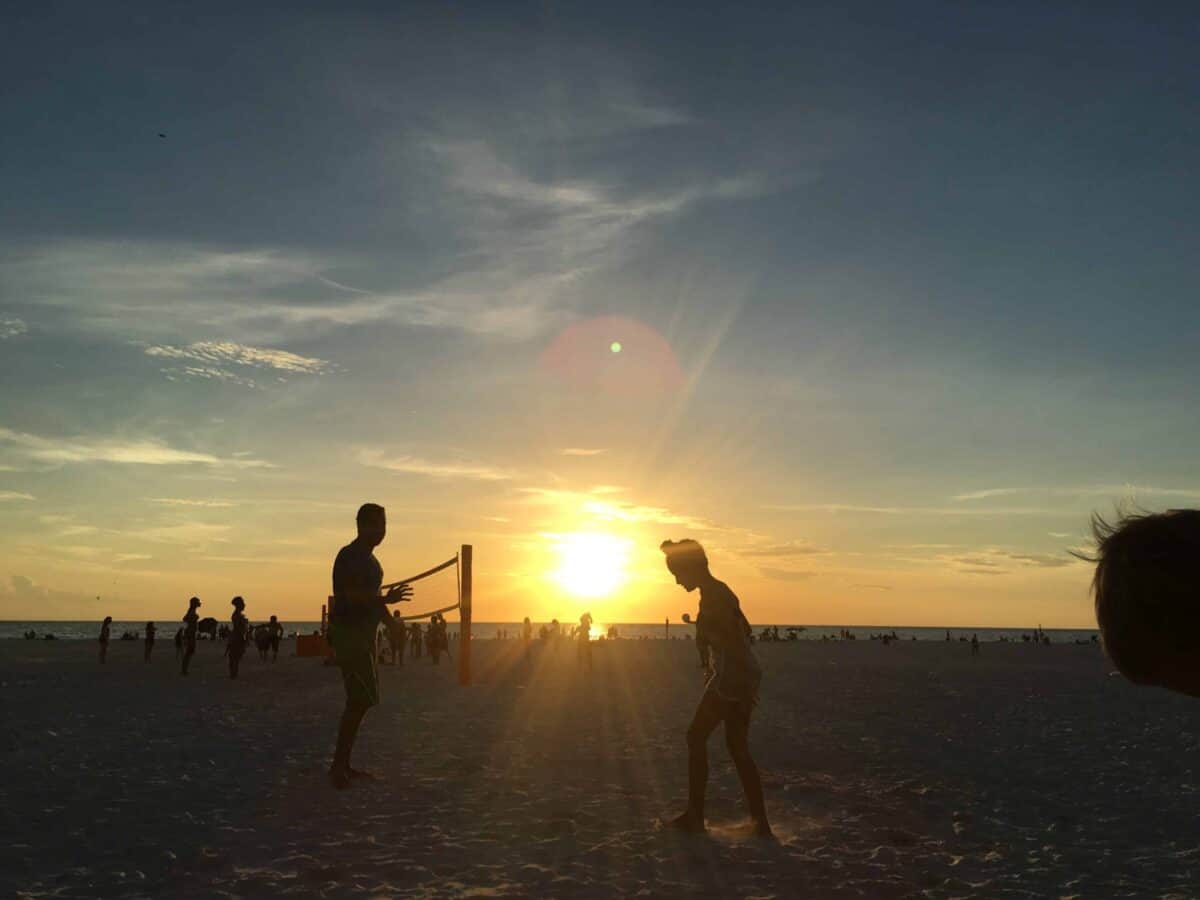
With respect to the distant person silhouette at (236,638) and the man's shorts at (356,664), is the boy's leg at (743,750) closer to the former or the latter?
the man's shorts at (356,664)

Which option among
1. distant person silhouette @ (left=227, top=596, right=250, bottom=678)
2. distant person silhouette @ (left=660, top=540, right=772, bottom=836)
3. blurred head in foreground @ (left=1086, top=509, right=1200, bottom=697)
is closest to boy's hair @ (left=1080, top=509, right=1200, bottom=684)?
blurred head in foreground @ (left=1086, top=509, right=1200, bottom=697)

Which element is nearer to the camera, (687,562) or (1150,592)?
(1150,592)

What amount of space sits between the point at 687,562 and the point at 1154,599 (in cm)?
550

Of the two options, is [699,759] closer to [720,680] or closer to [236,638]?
[720,680]

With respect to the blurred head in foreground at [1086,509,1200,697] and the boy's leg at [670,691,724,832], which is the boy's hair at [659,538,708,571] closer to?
the boy's leg at [670,691,724,832]

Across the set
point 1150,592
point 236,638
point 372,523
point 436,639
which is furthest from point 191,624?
point 1150,592

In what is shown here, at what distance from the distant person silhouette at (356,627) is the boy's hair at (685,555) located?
9.01 feet

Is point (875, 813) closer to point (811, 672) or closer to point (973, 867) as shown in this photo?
point (973, 867)

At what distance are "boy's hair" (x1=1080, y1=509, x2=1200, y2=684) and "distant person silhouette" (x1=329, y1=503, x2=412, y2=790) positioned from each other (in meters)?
7.39

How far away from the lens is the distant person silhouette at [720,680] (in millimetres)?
6812

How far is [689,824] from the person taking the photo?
709 centimetres

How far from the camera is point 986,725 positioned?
52.2 feet

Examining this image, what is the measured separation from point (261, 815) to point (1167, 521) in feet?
24.8

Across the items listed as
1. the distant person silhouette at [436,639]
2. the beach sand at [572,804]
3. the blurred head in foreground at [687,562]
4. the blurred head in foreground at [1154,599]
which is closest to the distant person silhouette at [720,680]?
the blurred head in foreground at [687,562]
